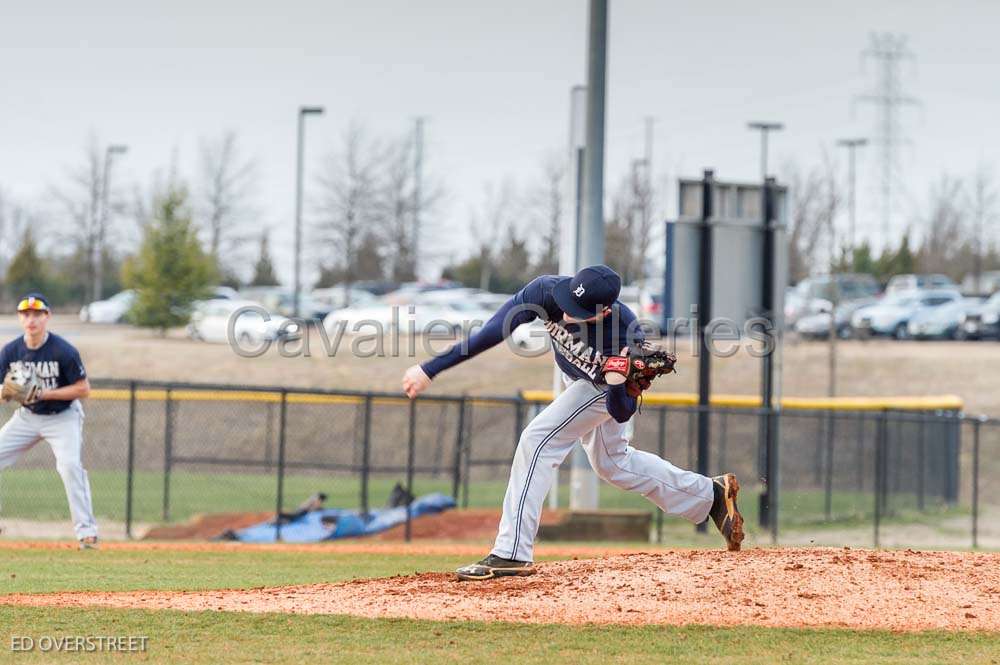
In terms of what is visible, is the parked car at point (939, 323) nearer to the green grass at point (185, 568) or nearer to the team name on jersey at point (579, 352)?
the green grass at point (185, 568)

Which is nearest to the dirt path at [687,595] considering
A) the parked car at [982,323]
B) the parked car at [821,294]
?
the parked car at [821,294]

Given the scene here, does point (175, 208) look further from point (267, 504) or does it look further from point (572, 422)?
point (572, 422)

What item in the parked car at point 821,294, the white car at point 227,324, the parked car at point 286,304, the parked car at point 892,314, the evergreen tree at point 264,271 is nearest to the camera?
the white car at point 227,324

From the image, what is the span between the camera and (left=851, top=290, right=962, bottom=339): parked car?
43.7 metres

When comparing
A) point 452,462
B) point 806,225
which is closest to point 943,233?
point 806,225

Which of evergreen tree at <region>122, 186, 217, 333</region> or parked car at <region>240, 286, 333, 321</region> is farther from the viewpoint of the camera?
parked car at <region>240, 286, 333, 321</region>

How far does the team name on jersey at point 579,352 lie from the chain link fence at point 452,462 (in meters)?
7.75

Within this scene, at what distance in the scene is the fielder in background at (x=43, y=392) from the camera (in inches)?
432

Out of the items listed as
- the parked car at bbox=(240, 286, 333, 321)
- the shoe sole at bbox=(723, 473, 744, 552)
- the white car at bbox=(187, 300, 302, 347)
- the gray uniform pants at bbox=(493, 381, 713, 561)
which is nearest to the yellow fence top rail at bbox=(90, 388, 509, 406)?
the shoe sole at bbox=(723, 473, 744, 552)

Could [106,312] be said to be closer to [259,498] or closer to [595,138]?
[259,498]

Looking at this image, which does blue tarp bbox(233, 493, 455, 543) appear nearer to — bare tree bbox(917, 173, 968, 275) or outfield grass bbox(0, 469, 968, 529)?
outfield grass bbox(0, 469, 968, 529)

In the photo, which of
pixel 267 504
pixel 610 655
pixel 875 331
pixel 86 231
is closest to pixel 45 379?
pixel 610 655

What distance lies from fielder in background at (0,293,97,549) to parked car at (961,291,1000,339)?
36.2 m

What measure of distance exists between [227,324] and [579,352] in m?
37.3
